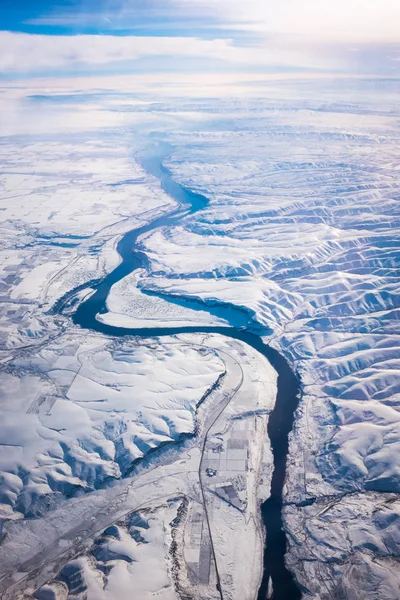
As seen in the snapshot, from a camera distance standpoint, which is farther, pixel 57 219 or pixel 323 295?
pixel 57 219

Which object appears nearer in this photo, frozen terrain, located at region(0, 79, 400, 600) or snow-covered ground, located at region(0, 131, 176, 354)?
frozen terrain, located at region(0, 79, 400, 600)

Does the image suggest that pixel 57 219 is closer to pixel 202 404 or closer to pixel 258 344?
pixel 258 344

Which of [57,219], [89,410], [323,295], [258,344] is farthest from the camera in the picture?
[57,219]

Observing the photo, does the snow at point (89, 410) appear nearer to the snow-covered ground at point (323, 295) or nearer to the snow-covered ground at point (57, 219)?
the snow-covered ground at point (57, 219)

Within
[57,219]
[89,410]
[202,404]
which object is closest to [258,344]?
[202,404]

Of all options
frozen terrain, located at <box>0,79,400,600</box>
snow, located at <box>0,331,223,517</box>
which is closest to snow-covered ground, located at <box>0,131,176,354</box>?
frozen terrain, located at <box>0,79,400,600</box>

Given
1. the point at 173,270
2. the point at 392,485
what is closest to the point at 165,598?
the point at 392,485

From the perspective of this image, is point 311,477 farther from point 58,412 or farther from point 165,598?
point 58,412

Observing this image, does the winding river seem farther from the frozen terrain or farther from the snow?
the snow
